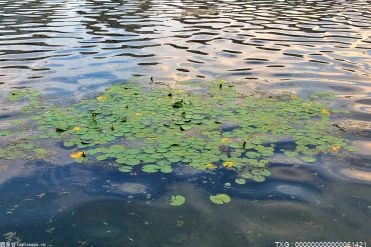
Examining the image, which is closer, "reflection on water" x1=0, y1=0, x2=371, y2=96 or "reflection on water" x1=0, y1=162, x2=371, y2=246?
"reflection on water" x1=0, y1=162, x2=371, y2=246

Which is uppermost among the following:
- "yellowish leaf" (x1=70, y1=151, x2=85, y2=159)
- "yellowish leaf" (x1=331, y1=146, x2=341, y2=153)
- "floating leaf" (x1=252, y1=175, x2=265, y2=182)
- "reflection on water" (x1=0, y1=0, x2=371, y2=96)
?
"yellowish leaf" (x1=70, y1=151, x2=85, y2=159)

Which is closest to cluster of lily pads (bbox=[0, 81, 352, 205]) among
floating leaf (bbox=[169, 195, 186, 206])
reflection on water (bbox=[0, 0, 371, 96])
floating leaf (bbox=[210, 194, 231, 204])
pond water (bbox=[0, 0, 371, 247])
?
pond water (bbox=[0, 0, 371, 247])

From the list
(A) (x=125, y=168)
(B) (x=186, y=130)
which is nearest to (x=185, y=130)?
(B) (x=186, y=130)

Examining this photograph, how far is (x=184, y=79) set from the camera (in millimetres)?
9242

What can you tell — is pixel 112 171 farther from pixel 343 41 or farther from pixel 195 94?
pixel 343 41

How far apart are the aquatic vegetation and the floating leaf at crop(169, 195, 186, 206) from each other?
0.54 metres

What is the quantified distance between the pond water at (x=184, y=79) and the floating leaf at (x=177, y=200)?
0.25 ft

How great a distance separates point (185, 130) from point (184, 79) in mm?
3241

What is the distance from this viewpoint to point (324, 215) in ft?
14.3

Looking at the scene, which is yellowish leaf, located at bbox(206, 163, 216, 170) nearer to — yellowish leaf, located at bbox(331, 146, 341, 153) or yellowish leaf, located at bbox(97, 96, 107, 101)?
yellowish leaf, located at bbox(331, 146, 341, 153)

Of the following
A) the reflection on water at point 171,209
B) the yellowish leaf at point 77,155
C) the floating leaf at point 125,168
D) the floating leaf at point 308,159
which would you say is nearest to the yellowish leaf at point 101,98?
the yellowish leaf at point 77,155

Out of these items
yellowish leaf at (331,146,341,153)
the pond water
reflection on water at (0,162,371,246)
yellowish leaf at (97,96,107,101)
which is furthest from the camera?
yellowish leaf at (97,96,107,101)

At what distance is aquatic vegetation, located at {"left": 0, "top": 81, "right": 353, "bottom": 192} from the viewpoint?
17.7 ft

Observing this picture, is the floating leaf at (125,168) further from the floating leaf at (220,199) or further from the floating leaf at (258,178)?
the floating leaf at (258,178)
